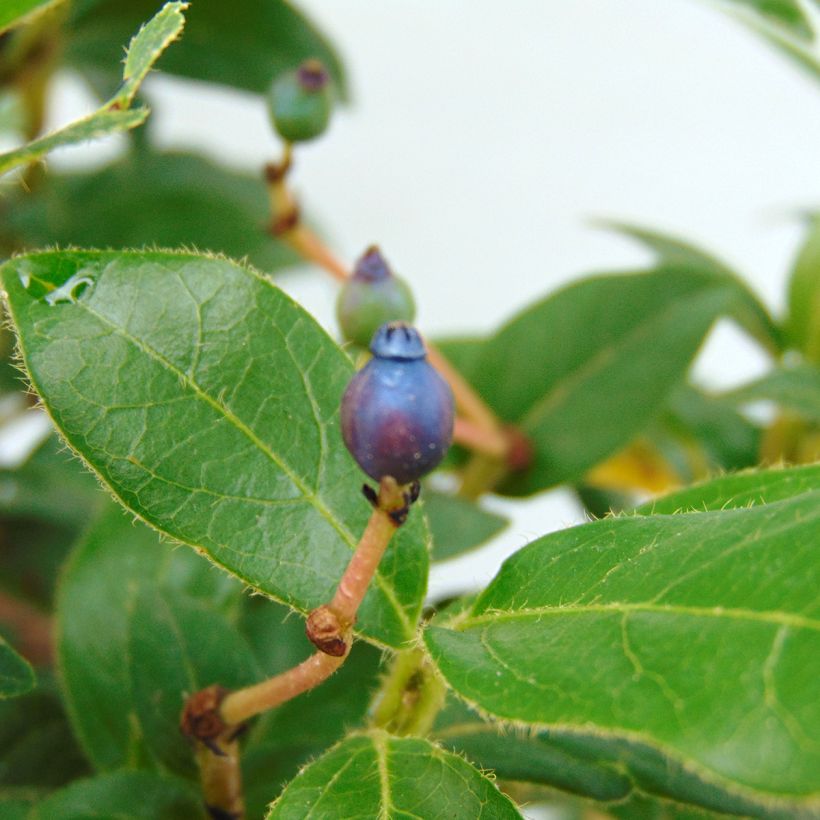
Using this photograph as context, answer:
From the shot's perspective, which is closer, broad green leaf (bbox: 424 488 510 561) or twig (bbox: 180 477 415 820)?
twig (bbox: 180 477 415 820)

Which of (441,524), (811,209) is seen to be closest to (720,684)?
(441,524)

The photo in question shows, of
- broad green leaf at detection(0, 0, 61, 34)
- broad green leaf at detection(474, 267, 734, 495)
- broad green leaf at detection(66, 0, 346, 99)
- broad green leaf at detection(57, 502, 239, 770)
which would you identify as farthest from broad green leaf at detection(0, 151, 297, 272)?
broad green leaf at detection(0, 0, 61, 34)

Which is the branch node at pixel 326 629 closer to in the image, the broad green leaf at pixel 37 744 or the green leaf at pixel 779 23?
the broad green leaf at pixel 37 744

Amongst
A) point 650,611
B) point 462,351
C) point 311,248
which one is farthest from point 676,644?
point 462,351

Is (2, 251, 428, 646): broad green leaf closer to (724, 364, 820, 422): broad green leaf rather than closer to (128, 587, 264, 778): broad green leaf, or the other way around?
(128, 587, 264, 778): broad green leaf

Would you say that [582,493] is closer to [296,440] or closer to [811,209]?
[811,209]
